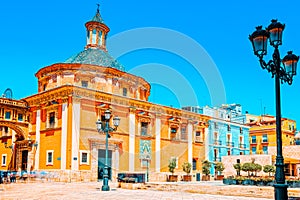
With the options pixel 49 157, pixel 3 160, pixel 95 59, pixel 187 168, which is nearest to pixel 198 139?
pixel 187 168

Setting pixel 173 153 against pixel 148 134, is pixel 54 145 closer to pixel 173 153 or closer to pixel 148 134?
pixel 148 134

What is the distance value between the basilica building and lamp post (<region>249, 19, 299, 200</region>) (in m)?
19.3

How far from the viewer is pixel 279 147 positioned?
7.55 metres

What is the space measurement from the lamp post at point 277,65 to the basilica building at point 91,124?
19334mm

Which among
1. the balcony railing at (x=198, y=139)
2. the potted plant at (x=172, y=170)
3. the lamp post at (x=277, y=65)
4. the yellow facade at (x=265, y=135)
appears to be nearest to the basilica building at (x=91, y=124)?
the balcony railing at (x=198, y=139)

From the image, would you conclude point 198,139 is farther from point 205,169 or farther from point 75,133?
point 75,133

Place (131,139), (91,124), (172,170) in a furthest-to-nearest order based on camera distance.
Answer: (172,170), (131,139), (91,124)

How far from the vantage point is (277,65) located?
7934mm

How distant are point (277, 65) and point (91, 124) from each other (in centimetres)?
2059

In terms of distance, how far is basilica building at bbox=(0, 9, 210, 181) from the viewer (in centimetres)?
2578

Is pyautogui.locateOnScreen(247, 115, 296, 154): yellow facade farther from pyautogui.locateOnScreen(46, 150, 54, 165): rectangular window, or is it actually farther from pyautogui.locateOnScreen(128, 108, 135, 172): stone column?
pyautogui.locateOnScreen(46, 150, 54, 165): rectangular window

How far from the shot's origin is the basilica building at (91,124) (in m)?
25.8

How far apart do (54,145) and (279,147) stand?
2129cm

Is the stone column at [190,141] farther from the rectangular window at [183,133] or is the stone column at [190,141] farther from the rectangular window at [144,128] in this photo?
the rectangular window at [144,128]
